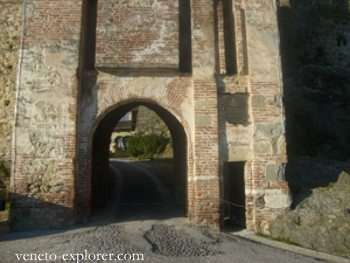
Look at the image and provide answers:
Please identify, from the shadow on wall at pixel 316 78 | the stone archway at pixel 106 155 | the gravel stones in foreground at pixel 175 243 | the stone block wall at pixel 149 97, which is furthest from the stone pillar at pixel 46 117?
the shadow on wall at pixel 316 78

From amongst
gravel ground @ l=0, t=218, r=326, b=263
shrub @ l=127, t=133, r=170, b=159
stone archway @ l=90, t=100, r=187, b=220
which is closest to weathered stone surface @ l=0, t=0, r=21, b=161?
stone archway @ l=90, t=100, r=187, b=220

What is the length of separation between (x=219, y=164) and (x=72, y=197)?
3279 millimetres

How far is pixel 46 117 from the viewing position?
749 centimetres

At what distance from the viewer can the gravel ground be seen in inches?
225

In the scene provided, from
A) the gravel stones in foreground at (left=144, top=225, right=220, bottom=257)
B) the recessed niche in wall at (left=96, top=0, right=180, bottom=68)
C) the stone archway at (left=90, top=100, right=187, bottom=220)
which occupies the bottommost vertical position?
the gravel stones in foreground at (left=144, top=225, right=220, bottom=257)

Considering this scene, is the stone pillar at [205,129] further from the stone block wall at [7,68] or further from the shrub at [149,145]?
the shrub at [149,145]

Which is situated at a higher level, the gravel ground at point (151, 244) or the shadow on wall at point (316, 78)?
the shadow on wall at point (316, 78)

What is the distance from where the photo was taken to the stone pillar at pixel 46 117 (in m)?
7.27

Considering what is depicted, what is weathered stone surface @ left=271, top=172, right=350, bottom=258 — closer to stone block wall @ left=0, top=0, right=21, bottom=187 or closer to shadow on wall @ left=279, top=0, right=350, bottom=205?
shadow on wall @ left=279, top=0, right=350, bottom=205

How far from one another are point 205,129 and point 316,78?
14.3 metres

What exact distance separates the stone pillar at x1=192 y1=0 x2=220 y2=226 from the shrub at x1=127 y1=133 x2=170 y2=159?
1502 cm

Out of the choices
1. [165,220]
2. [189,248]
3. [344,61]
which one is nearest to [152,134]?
[344,61]

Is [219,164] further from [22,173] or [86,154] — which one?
[22,173]

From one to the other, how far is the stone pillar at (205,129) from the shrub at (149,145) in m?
15.0
